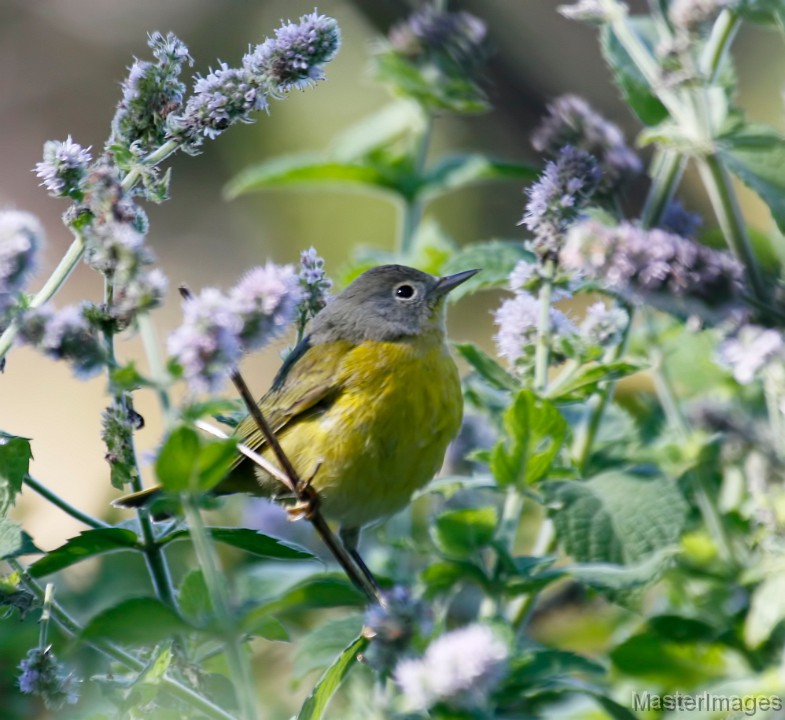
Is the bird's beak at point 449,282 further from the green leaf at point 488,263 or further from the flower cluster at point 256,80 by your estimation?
the flower cluster at point 256,80

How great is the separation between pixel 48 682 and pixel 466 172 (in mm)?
2185

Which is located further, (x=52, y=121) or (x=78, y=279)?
(x=52, y=121)

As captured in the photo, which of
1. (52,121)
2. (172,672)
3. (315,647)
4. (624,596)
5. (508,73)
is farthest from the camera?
(52,121)

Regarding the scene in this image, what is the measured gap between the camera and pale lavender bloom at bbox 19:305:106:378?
1509 millimetres

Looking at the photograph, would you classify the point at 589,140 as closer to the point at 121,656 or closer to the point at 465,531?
the point at 465,531

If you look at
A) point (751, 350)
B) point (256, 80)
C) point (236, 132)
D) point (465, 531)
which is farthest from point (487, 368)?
point (236, 132)

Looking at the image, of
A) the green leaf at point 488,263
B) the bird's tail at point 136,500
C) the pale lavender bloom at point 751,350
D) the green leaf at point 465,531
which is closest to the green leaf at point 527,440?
the green leaf at point 465,531

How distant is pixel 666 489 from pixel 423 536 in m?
1.13

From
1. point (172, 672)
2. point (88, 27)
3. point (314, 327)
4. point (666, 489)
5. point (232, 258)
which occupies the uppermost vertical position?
point (88, 27)

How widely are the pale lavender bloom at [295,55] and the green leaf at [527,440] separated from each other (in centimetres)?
71

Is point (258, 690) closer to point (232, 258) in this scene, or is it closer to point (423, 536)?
point (423, 536)

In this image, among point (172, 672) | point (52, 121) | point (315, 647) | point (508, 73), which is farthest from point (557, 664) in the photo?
point (52, 121)

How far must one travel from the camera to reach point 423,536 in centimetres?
361

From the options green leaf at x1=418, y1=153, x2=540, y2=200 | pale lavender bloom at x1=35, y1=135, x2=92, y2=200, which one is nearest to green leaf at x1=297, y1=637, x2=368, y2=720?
pale lavender bloom at x1=35, y1=135, x2=92, y2=200
